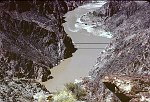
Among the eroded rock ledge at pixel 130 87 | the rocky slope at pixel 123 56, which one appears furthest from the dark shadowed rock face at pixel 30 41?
the eroded rock ledge at pixel 130 87

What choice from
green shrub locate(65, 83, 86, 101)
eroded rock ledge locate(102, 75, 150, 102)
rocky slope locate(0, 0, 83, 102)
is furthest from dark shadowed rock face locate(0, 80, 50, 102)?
eroded rock ledge locate(102, 75, 150, 102)

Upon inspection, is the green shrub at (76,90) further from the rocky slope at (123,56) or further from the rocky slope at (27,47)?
the rocky slope at (27,47)

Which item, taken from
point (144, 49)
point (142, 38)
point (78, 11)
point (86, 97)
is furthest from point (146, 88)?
point (78, 11)

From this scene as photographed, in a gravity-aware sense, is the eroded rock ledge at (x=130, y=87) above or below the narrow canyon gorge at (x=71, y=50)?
above

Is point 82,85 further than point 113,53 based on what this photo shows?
No

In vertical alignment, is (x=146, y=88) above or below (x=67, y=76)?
above

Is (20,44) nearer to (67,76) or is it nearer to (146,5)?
(67,76)

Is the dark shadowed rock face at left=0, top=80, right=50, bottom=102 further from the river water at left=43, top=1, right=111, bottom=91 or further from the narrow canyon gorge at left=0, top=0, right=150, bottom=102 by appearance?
the river water at left=43, top=1, right=111, bottom=91
